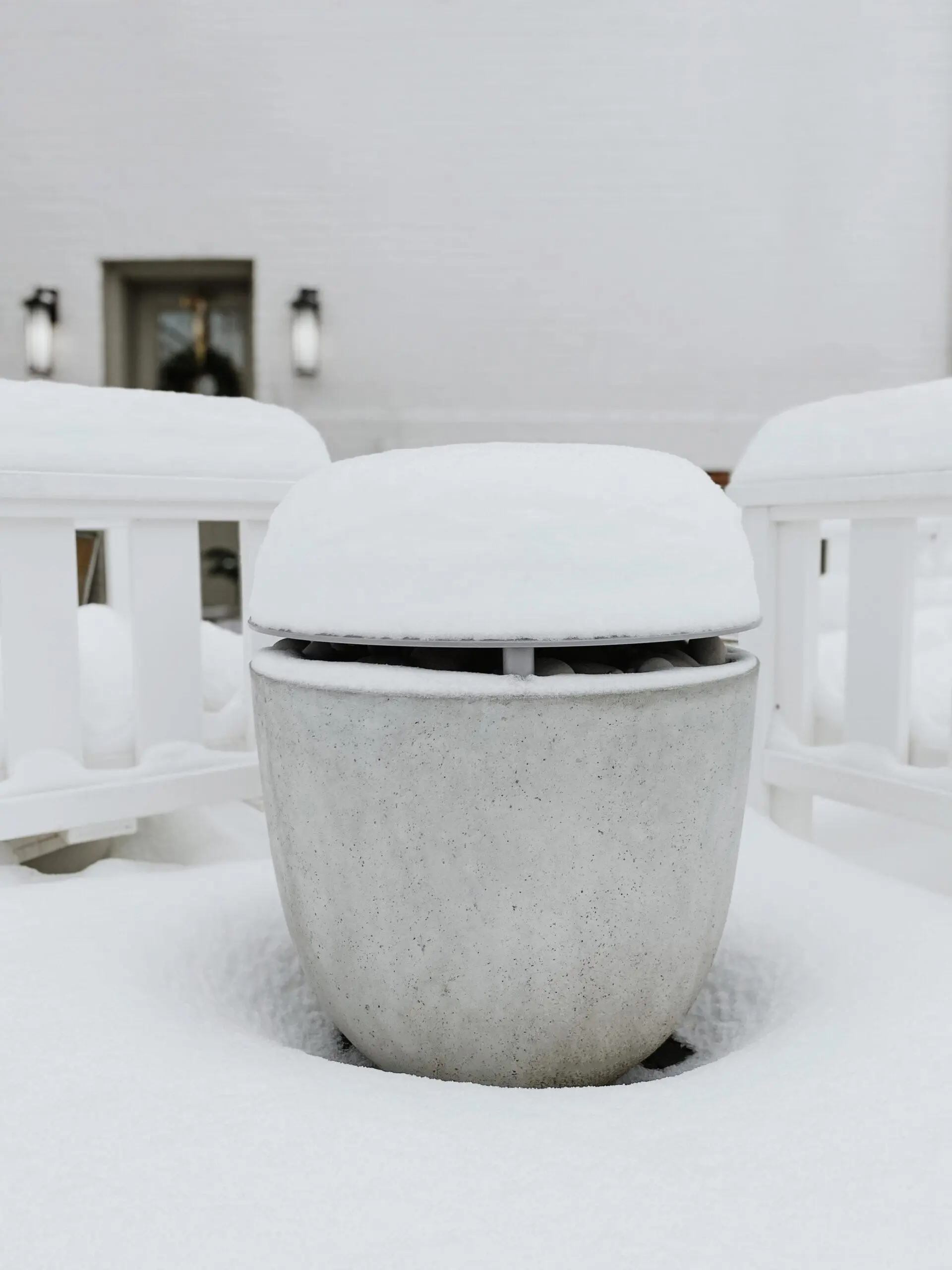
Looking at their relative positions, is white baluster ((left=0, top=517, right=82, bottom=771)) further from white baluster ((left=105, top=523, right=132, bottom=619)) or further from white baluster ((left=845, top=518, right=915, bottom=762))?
white baluster ((left=845, top=518, right=915, bottom=762))

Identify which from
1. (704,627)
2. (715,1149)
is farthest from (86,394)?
(715,1149)

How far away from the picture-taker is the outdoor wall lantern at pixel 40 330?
5262 mm

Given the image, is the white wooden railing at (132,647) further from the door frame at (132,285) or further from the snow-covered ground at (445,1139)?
the door frame at (132,285)

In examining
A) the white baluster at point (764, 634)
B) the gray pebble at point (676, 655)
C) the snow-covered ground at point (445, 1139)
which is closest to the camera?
the snow-covered ground at point (445, 1139)

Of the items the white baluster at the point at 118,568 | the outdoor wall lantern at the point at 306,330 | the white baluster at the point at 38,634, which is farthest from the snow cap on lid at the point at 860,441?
the outdoor wall lantern at the point at 306,330

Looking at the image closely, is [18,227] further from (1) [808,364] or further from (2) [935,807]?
(2) [935,807]

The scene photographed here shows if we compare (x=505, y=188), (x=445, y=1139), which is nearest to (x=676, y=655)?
(x=445, y=1139)

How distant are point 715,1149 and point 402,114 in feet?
19.2

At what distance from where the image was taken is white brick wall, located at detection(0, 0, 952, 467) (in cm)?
538

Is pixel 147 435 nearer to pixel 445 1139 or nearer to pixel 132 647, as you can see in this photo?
pixel 132 647

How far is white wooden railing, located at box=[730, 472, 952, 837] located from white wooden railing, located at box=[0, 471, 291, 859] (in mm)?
829

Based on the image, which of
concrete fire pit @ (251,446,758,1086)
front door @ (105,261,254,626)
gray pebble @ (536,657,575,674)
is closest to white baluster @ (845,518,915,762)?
concrete fire pit @ (251,446,758,1086)

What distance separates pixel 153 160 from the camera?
17.7ft

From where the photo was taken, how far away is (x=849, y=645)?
1420 millimetres
